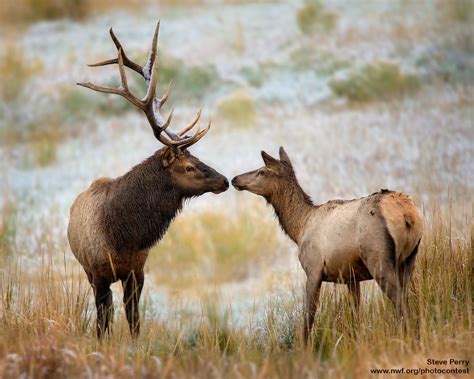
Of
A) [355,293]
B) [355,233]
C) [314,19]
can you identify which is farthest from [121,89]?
[314,19]

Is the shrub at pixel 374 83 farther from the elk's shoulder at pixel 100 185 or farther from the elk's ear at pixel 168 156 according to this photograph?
the elk's ear at pixel 168 156

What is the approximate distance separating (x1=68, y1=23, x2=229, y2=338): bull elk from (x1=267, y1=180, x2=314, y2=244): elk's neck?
0.58 m

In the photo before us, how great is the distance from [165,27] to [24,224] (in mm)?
10239

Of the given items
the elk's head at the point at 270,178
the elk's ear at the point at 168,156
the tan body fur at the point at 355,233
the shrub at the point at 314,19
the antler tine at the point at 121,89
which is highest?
the shrub at the point at 314,19

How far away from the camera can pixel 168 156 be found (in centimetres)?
938

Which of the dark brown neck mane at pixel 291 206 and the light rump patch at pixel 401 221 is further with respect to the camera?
the dark brown neck mane at pixel 291 206

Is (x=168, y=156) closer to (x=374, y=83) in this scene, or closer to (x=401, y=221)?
(x=401, y=221)

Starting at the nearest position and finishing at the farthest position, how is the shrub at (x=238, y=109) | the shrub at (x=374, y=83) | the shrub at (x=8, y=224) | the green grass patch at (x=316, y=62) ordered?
the shrub at (x=8, y=224), the shrub at (x=238, y=109), the shrub at (x=374, y=83), the green grass patch at (x=316, y=62)

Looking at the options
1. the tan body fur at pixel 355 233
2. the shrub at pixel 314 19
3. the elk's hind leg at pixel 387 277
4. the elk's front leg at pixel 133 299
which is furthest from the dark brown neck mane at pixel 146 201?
Answer: the shrub at pixel 314 19

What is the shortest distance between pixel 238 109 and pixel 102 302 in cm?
1221

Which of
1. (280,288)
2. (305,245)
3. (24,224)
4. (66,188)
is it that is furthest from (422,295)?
(66,188)

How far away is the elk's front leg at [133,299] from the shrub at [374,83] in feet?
42.8

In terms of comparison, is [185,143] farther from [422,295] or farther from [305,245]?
[422,295]

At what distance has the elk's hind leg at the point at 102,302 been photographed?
8.97 metres
